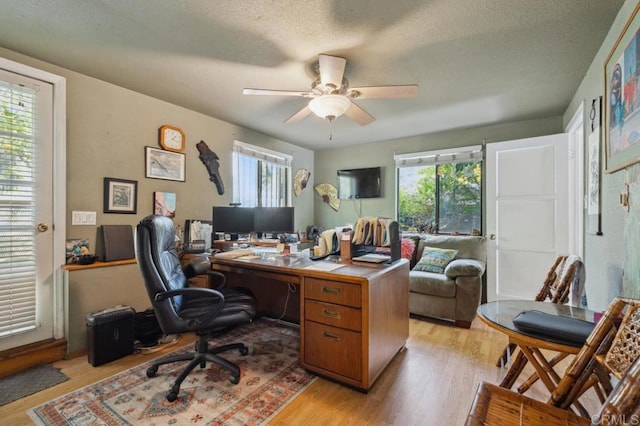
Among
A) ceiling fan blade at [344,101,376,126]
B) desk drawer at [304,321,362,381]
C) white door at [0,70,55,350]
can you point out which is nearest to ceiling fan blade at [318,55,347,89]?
ceiling fan blade at [344,101,376,126]

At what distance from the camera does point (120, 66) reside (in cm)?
226

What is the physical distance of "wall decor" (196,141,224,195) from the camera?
3.35 meters

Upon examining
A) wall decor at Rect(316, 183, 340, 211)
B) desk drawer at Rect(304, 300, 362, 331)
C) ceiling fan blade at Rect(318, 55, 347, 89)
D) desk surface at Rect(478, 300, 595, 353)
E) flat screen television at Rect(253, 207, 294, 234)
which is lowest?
desk drawer at Rect(304, 300, 362, 331)

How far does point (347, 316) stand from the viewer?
1.74m

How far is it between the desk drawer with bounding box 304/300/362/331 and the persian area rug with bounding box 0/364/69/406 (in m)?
1.78

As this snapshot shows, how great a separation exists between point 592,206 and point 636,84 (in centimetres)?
117

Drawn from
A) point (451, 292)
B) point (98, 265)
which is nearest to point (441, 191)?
point (451, 292)

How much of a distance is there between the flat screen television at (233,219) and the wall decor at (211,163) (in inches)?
15.7

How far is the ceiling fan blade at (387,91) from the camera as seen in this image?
204 centimetres

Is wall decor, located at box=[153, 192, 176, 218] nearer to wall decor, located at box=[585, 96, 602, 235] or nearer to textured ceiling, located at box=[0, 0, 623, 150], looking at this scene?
textured ceiling, located at box=[0, 0, 623, 150]

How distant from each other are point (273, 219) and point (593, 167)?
312 centimetres

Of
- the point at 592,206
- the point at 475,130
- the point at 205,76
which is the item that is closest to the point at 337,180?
the point at 475,130

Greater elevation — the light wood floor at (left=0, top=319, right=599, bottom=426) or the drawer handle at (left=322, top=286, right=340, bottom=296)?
the drawer handle at (left=322, top=286, right=340, bottom=296)

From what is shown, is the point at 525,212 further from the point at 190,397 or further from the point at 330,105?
the point at 190,397
